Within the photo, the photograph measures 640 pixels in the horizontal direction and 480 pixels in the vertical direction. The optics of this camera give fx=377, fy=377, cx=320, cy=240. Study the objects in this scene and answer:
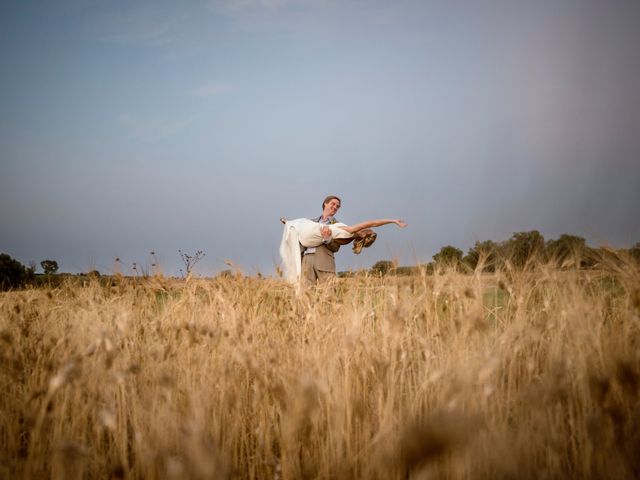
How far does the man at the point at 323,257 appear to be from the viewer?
6.79m

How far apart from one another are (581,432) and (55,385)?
1.81 meters

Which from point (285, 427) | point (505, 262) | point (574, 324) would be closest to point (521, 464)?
point (285, 427)

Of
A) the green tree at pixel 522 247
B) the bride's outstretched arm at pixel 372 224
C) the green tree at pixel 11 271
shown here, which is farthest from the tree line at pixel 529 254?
the green tree at pixel 11 271

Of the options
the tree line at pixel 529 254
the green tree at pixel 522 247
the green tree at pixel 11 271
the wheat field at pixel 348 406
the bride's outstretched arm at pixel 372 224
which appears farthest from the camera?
the green tree at pixel 11 271

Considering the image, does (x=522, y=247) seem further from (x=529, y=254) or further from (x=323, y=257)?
(x=323, y=257)

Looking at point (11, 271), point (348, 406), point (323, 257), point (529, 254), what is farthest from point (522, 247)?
point (11, 271)

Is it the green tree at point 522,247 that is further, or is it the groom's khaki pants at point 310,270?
the groom's khaki pants at point 310,270

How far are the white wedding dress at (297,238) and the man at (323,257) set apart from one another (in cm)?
10

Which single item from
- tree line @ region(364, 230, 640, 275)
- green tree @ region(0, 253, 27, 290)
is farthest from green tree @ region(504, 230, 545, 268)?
green tree @ region(0, 253, 27, 290)

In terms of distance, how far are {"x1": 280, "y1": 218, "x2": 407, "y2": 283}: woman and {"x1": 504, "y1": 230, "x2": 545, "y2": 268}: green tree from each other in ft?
8.45

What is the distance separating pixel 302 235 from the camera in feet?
22.1

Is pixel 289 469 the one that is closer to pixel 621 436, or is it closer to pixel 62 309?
pixel 621 436

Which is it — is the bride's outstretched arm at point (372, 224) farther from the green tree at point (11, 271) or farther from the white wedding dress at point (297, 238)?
the green tree at point (11, 271)

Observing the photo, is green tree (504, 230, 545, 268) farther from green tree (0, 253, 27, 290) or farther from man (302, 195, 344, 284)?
green tree (0, 253, 27, 290)
